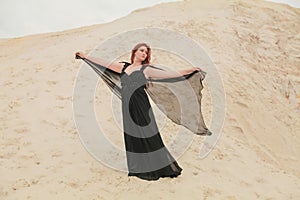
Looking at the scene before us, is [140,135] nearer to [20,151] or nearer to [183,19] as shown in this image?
[20,151]

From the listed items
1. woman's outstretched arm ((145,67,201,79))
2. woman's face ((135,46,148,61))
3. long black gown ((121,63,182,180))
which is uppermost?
woman's face ((135,46,148,61))

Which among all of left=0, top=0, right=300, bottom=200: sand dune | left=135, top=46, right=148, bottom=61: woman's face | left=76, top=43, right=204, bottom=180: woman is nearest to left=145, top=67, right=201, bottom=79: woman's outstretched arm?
left=76, top=43, right=204, bottom=180: woman

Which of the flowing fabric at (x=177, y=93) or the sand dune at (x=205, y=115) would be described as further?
the sand dune at (x=205, y=115)

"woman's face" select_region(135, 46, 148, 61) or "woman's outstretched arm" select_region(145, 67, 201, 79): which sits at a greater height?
"woman's face" select_region(135, 46, 148, 61)

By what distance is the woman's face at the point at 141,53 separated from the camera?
507cm

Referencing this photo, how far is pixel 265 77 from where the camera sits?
10.8 metres

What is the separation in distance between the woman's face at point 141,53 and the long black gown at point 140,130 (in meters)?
0.11

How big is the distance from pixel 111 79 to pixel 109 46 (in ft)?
17.4

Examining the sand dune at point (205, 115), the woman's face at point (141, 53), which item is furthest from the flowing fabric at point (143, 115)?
the sand dune at point (205, 115)

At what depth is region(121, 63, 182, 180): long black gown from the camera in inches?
200

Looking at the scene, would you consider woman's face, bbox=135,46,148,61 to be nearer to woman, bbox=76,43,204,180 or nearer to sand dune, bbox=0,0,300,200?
woman, bbox=76,43,204,180

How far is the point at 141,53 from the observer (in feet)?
16.6

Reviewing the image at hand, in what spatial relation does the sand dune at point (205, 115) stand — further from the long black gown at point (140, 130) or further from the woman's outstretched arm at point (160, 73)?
the woman's outstretched arm at point (160, 73)

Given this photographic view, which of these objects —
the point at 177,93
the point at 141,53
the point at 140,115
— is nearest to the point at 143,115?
the point at 140,115
